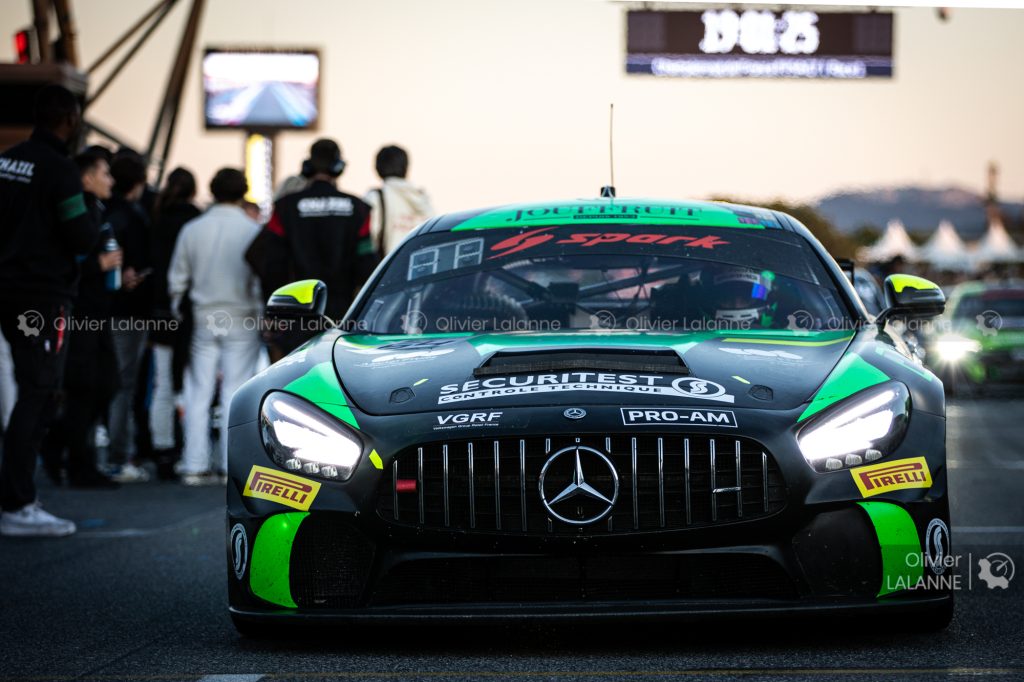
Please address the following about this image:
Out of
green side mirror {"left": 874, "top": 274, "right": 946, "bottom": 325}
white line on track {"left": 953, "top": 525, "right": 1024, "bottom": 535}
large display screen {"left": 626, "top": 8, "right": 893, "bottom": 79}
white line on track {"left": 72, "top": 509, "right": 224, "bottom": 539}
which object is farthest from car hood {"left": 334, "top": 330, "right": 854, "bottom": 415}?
large display screen {"left": 626, "top": 8, "right": 893, "bottom": 79}

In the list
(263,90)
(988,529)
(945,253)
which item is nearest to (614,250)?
(988,529)

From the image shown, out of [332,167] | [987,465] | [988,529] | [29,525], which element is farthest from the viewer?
[987,465]

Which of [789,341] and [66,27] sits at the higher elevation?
[66,27]

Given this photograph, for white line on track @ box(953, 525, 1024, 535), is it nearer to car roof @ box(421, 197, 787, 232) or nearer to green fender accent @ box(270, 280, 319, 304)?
car roof @ box(421, 197, 787, 232)

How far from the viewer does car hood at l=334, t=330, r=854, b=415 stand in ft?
14.0

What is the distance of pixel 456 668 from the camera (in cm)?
409

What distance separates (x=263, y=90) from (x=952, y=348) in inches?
922

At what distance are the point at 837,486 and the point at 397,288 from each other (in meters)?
2.07

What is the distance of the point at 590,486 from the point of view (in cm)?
408

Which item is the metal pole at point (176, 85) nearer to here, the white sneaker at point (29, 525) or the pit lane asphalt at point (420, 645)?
the white sneaker at point (29, 525)

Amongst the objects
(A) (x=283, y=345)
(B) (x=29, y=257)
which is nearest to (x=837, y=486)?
(B) (x=29, y=257)

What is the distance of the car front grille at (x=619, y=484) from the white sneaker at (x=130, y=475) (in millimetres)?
6135

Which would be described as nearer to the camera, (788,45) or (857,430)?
(857,430)

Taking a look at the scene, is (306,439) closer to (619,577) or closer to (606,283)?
(619,577)
